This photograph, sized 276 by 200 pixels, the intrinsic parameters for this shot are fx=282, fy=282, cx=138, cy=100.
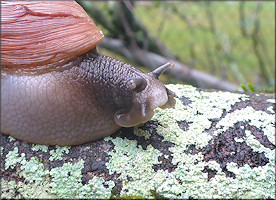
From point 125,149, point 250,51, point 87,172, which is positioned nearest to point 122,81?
point 125,149

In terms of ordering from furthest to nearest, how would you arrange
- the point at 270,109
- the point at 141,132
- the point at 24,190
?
the point at 270,109
the point at 141,132
the point at 24,190

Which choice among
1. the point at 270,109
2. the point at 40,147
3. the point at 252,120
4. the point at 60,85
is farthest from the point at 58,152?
the point at 270,109

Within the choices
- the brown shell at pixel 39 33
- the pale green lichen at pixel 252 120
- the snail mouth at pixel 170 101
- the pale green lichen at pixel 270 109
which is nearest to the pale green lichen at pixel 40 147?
the brown shell at pixel 39 33

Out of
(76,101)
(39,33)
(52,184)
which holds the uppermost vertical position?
(39,33)

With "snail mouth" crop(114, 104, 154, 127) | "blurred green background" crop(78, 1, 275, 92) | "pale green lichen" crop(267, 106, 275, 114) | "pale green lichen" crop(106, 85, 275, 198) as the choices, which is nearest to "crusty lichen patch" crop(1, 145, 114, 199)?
"pale green lichen" crop(106, 85, 275, 198)

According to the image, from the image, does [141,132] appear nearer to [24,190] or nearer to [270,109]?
[24,190]
